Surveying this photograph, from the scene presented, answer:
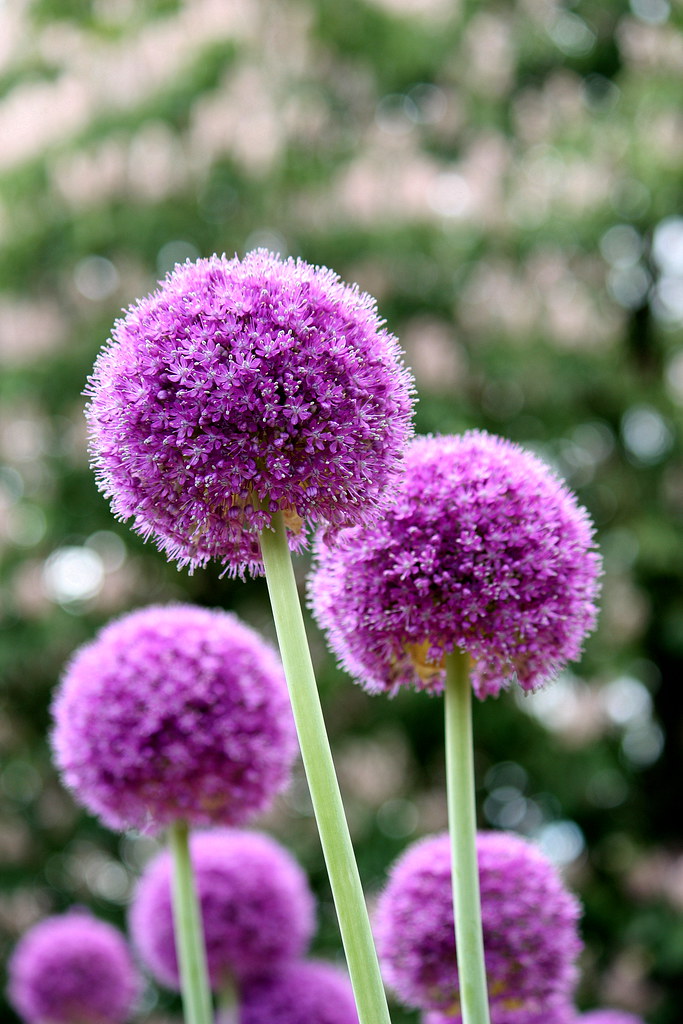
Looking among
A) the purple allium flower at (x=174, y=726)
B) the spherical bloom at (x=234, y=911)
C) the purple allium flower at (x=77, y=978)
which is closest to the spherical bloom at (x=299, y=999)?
the spherical bloom at (x=234, y=911)

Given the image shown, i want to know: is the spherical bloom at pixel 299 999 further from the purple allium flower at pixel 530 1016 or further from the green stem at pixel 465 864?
the green stem at pixel 465 864

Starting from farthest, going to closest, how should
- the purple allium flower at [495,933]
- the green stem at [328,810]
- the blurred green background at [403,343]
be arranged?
the blurred green background at [403,343] < the purple allium flower at [495,933] < the green stem at [328,810]

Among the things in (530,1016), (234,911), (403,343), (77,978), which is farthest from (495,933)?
(403,343)

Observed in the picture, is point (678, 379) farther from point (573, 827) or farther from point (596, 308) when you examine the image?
point (573, 827)

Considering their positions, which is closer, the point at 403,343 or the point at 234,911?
the point at 234,911

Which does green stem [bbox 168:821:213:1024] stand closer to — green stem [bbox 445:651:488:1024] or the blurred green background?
green stem [bbox 445:651:488:1024]

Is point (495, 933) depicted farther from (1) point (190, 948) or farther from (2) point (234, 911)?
(2) point (234, 911)

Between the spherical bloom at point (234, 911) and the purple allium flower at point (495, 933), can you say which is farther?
the spherical bloom at point (234, 911)
